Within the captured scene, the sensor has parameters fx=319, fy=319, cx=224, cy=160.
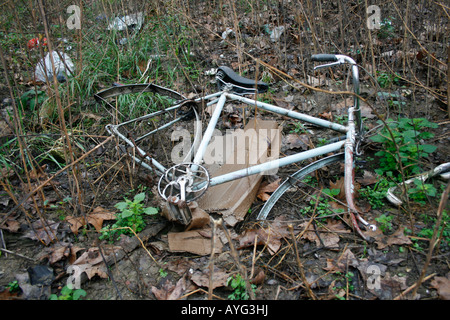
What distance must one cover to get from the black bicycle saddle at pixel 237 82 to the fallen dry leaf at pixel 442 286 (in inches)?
70.9

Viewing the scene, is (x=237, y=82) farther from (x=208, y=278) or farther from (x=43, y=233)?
(x=43, y=233)

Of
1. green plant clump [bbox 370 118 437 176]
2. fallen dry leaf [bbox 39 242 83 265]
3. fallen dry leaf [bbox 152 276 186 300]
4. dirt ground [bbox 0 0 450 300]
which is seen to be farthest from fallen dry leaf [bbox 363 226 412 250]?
fallen dry leaf [bbox 39 242 83 265]

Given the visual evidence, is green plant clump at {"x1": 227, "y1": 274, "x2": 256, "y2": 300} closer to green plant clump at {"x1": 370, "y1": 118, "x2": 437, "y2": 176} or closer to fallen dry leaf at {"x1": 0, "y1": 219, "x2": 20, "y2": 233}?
green plant clump at {"x1": 370, "y1": 118, "x2": 437, "y2": 176}

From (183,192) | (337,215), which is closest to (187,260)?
(183,192)

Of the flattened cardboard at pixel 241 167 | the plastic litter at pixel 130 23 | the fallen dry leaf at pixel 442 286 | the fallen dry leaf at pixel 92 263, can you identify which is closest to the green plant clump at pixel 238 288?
the flattened cardboard at pixel 241 167

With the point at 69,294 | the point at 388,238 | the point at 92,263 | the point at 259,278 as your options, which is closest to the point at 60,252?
the point at 92,263

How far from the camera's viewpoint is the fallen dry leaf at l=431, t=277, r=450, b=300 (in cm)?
183

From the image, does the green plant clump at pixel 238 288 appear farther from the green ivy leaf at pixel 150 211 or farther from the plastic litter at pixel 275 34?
the plastic litter at pixel 275 34

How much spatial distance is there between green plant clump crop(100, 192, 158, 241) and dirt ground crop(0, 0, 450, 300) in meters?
0.07

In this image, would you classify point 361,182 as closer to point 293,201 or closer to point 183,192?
point 293,201

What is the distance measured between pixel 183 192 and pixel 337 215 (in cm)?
122

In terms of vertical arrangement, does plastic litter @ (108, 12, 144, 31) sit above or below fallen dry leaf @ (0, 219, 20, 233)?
above

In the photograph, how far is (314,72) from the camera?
4.03 meters

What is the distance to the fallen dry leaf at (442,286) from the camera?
1.83m
